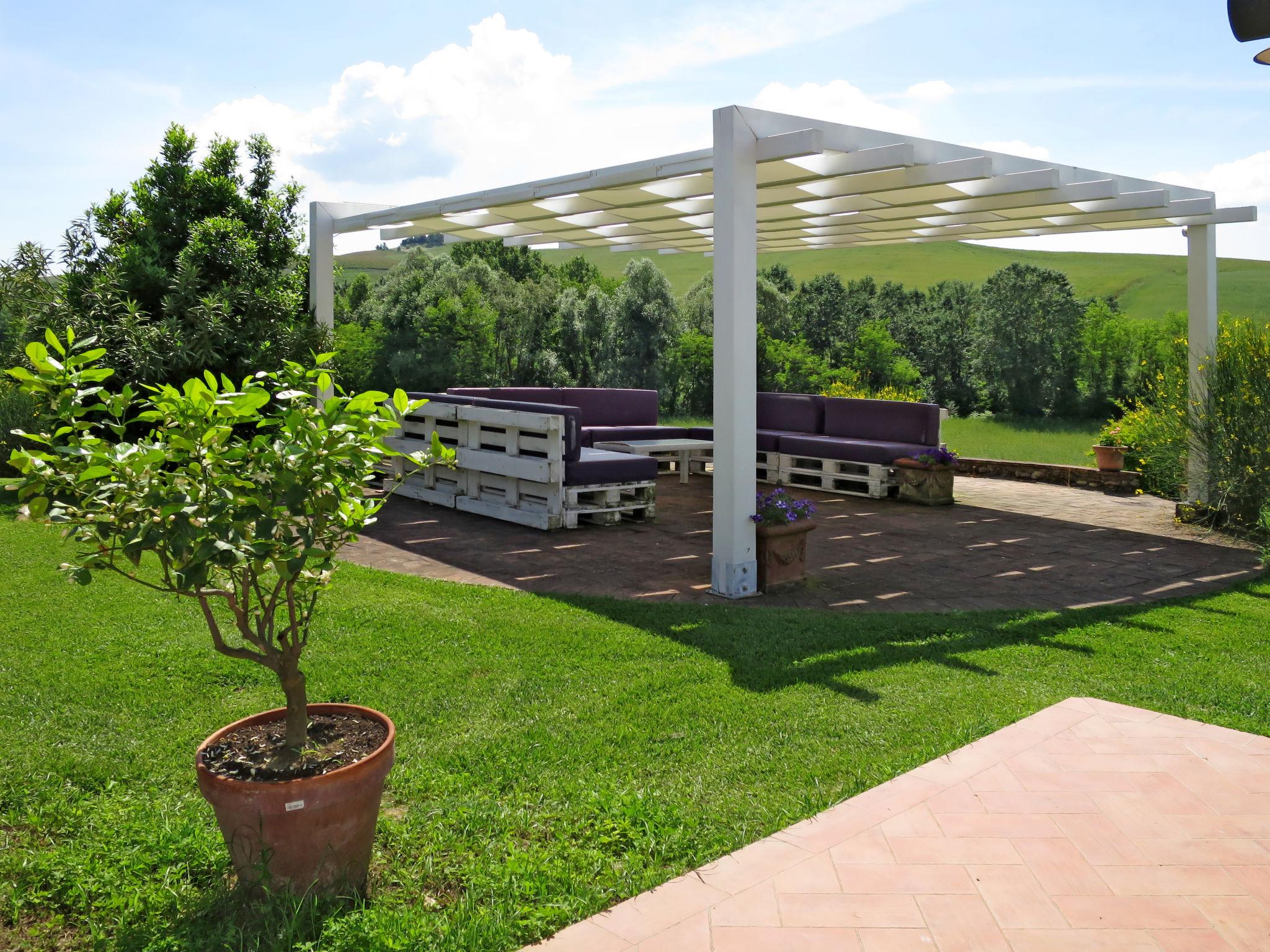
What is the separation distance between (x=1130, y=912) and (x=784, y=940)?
Result: 963mm

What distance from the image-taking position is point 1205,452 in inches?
340

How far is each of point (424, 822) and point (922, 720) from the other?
80.7 inches

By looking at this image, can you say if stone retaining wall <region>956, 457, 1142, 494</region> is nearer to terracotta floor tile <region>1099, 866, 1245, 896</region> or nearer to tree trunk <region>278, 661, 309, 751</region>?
terracotta floor tile <region>1099, 866, 1245, 896</region>

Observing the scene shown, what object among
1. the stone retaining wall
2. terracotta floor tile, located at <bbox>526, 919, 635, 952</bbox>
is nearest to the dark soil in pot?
terracotta floor tile, located at <bbox>526, 919, 635, 952</bbox>

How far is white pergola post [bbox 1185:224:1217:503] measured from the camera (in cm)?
893

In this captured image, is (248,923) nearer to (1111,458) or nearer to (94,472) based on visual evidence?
(94,472)

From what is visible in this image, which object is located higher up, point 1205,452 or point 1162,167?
point 1162,167

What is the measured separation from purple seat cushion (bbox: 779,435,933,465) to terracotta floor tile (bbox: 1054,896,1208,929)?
7.76 m

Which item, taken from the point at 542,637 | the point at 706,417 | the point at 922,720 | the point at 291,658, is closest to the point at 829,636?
the point at 922,720

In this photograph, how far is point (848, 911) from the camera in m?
2.48

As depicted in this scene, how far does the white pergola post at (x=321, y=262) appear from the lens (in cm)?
1041

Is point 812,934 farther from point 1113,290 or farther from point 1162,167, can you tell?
point 1113,290

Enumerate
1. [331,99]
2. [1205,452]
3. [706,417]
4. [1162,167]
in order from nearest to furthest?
[1205,452], [1162,167], [331,99], [706,417]

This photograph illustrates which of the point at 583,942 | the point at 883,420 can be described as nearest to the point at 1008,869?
the point at 583,942
